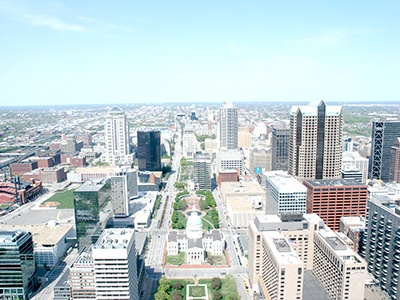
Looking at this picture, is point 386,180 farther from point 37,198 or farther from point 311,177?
point 37,198

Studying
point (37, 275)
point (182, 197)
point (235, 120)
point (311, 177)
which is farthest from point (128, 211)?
point (235, 120)

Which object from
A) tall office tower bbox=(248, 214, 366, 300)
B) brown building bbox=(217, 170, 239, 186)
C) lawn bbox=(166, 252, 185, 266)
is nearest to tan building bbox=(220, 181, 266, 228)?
brown building bbox=(217, 170, 239, 186)

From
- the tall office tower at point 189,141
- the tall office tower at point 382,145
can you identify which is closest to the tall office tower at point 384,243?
the tall office tower at point 382,145

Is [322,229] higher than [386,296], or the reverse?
[322,229]

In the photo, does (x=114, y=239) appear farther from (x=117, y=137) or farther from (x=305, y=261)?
(x=117, y=137)

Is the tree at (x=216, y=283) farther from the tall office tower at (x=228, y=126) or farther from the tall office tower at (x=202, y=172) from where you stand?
the tall office tower at (x=228, y=126)
